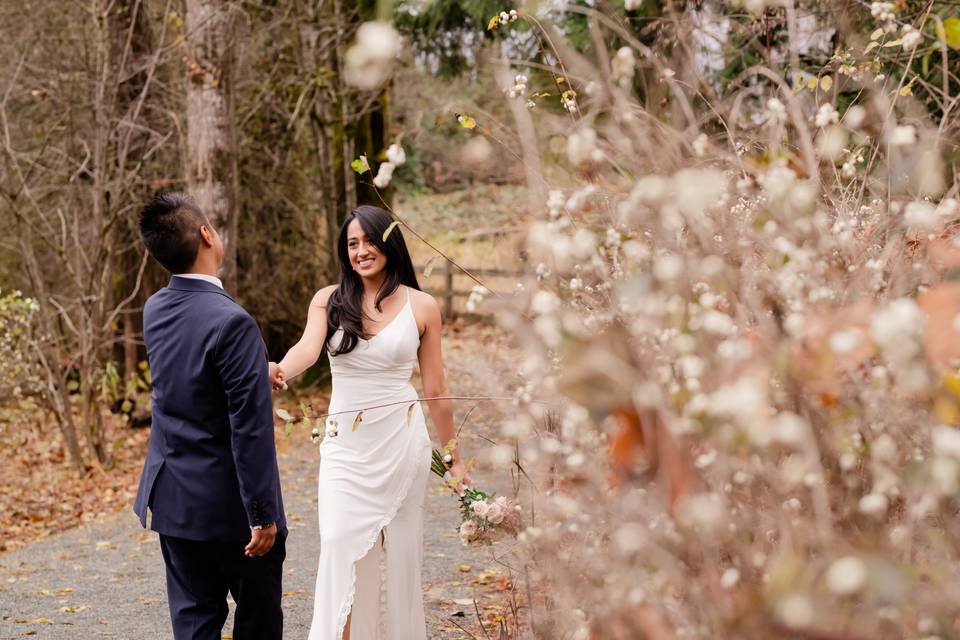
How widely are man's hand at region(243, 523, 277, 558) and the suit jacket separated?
0.11 feet

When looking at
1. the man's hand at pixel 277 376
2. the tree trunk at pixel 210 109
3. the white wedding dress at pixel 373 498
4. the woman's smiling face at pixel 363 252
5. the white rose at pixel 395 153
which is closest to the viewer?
the white rose at pixel 395 153

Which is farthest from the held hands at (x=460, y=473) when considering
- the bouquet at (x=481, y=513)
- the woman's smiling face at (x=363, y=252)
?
the woman's smiling face at (x=363, y=252)

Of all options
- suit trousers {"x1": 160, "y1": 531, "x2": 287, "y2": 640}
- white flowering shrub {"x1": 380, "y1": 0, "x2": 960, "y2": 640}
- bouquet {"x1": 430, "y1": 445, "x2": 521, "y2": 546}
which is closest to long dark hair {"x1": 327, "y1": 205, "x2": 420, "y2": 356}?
bouquet {"x1": 430, "y1": 445, "x2": 521, "y2": 546}

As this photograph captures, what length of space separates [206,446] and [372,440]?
92cm

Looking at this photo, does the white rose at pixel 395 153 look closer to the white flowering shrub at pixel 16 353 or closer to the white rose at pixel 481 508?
the white rose at pixel 481 508

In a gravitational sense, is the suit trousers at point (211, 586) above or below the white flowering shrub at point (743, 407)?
below

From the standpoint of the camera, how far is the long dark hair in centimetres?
445

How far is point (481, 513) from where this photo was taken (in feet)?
12.0

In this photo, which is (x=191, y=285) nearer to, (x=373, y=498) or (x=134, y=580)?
(x=373, y=498)

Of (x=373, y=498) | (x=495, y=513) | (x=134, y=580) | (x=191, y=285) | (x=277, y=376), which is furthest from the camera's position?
(x=134, y=580)

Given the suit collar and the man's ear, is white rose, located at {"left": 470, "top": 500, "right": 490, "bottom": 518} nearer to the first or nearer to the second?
the suit collar

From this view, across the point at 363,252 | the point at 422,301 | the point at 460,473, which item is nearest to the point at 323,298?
the point at 363,252

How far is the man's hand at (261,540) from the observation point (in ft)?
11.8

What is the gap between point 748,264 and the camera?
7.30ft
